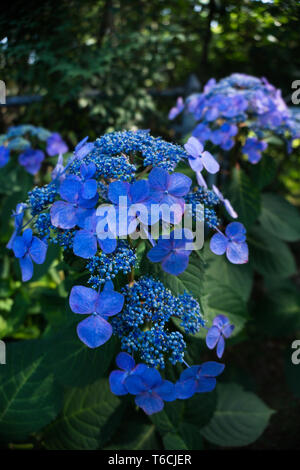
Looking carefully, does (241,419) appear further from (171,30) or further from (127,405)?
(171,30)

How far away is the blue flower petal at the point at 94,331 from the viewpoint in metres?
0.70

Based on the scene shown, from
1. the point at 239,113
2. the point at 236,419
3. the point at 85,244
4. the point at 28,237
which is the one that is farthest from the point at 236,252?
the point at 236,419

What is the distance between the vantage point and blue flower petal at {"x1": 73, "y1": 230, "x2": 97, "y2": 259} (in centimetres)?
72

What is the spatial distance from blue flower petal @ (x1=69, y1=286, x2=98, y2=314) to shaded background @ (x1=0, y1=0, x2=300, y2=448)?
1475 millimetres

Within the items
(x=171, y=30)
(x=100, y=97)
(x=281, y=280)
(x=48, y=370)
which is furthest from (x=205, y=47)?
(x=48, y=370)

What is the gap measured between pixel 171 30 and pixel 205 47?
268mm

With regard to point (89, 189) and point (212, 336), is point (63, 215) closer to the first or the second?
point (89, 189)

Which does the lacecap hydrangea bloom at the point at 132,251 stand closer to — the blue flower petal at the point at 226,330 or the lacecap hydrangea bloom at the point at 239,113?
the blue flower petal at the point at 226,330

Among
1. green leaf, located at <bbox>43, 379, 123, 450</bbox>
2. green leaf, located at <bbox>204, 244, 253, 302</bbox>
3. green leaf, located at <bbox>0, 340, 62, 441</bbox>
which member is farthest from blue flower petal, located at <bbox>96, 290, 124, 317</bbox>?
green leaf, located at <bbox>204, 244, 253, 302</bbox>

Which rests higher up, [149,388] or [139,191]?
[139,191]

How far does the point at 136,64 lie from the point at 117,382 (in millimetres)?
2126

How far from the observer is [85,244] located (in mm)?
731

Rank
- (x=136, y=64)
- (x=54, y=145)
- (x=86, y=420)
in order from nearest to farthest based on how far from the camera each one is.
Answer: (x=86, y=420)
(x=54, y=145)
(x=136, y=64)

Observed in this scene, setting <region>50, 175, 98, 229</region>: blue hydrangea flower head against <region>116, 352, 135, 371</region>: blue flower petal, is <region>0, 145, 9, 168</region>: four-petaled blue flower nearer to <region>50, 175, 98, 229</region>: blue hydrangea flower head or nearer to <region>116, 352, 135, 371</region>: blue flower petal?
<region>50, 175, 98, 229</region>: blue hydrangea flower head
